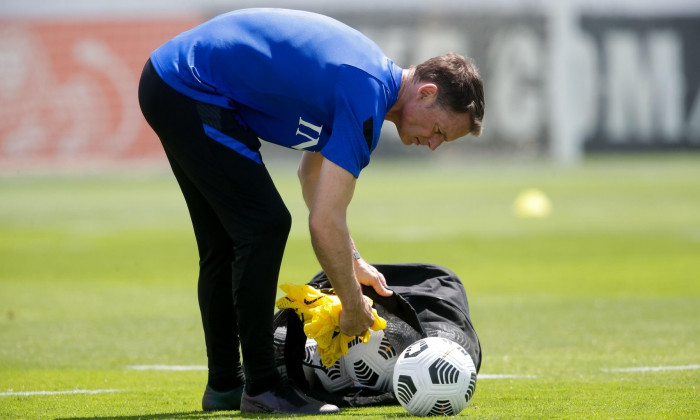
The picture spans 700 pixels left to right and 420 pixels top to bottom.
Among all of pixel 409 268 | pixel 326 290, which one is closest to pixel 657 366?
pixel 409 268

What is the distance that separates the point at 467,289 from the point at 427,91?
17.9ft

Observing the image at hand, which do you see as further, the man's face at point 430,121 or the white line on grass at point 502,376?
the white line on grass at point 502,376

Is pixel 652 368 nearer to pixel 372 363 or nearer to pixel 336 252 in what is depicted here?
pixel 372 363

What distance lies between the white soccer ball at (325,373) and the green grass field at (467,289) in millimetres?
346

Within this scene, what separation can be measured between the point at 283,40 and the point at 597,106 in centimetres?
3090

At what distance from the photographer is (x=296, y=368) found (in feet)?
17.0

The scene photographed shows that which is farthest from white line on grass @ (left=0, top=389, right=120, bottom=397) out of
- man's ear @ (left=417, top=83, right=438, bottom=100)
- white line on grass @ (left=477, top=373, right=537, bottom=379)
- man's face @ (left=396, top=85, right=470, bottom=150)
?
man's ear @ (left=417, top=83, right=438, bottom=100)

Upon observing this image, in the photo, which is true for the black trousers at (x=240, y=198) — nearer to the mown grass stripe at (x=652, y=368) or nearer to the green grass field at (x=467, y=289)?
the green grass field at (x=467, y=289)

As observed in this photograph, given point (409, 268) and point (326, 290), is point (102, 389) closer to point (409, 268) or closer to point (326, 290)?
point (326, 290)

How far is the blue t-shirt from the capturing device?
432 centimetres

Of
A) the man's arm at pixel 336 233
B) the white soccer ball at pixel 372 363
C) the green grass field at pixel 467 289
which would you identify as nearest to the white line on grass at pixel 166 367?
the green grass field at pixel 467 289

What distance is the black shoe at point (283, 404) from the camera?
4664 millimetres

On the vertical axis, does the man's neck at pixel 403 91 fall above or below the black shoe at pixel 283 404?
above

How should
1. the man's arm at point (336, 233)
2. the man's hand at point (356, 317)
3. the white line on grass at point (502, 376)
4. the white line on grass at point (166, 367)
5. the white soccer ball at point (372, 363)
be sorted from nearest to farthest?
the man's arm at point (336, 233)
the man's hand at point (356, 317)
the white soccer ball at point (372, 363)
the white line on grass at point (502, 376)
the white line on grass at point (166, 367)
